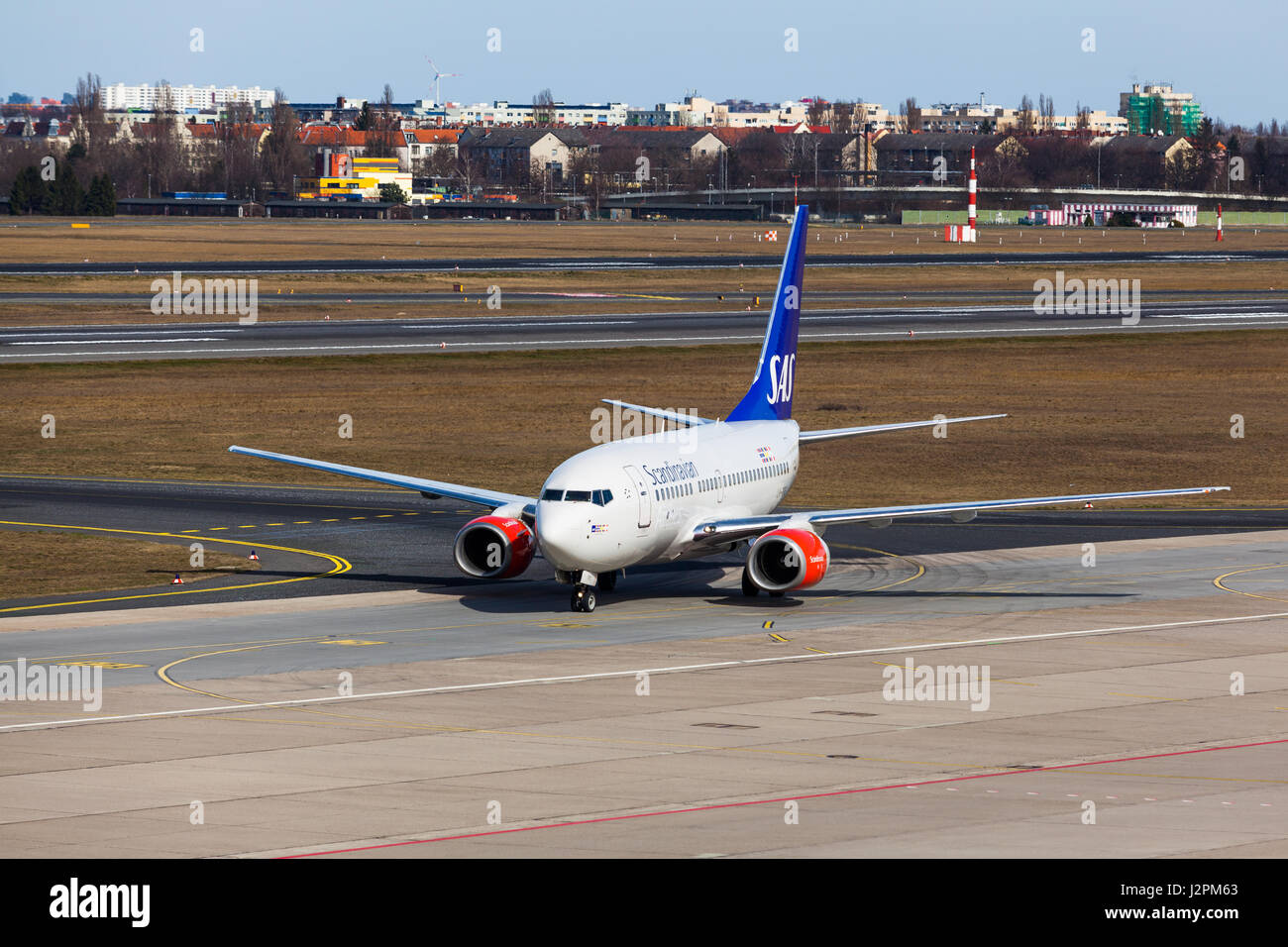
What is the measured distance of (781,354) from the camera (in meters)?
56.1

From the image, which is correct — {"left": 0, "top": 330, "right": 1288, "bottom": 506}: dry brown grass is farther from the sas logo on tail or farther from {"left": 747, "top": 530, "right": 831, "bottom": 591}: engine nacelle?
{"left": 747, "top": 530, "right": 831, "bottom": 591}: engine nacelle

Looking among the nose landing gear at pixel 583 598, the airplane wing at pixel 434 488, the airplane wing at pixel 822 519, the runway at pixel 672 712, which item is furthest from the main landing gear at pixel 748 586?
the airplane wing at pixel 434 488

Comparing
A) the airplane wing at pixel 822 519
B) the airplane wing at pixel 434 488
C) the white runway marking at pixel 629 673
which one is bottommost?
the white runway marking at pixel 629 673

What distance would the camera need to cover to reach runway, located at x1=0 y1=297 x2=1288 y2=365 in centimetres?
10856

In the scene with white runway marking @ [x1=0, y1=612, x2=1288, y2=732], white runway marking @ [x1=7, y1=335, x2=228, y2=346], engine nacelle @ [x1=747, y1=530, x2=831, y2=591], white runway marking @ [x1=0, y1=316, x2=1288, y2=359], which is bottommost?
white runway marking @ [x1=0, y1=612, x2=1288, y2=732]

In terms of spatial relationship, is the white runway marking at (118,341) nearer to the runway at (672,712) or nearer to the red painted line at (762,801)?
the runway at (672,712)

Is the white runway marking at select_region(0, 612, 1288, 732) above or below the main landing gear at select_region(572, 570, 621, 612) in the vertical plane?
below

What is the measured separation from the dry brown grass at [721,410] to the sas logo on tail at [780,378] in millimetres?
9300

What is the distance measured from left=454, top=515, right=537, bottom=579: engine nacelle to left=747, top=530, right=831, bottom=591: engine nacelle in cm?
626

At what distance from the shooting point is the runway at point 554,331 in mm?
108562

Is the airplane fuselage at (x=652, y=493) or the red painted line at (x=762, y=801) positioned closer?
the red painted line at (x=762, y=801)

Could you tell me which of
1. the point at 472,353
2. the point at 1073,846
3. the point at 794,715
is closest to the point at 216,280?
the point at 472,353

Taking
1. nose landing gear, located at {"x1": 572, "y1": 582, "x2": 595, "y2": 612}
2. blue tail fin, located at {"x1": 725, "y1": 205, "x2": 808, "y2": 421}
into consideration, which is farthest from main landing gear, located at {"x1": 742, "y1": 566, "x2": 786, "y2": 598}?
blue tail fin, located at {"x1": 725, "y1": 205, "x2": 808, "y2": 421}
